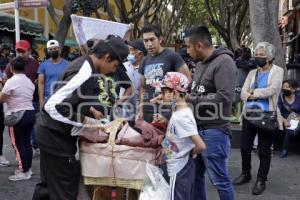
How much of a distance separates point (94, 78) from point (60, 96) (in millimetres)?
296

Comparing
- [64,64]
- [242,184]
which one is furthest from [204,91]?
[64,64]

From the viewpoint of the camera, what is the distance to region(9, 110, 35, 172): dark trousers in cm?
552

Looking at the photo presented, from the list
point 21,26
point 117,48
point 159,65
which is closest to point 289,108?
point 159,65

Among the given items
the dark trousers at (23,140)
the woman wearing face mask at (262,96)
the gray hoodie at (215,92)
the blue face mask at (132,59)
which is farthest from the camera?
the blue face mask at (132,59)

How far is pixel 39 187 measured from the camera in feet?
11.7

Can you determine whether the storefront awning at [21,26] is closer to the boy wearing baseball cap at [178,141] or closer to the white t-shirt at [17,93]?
the white t-shirt at [17,93]

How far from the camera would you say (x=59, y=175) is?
3.34 m

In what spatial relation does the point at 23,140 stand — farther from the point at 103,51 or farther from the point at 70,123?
the point at 103,51

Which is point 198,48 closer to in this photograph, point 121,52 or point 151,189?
A: point 121,52

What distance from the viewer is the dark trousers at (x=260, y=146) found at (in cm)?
511

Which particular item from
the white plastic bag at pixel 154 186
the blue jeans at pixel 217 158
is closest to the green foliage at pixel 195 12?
the blue jeans at pixel 217 158

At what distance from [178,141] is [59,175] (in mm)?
957

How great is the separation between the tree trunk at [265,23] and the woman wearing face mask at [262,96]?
2.63 m

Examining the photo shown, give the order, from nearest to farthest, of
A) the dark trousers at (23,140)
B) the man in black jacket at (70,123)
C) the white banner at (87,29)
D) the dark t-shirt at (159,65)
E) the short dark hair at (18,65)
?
1. the man in black jacket at (70,123)
2. the dark t-shirt at (159,65)
3. the short dark hair at (18,65)
4. the dark trousers at (23,140)
5. the white banner at (87,29)
